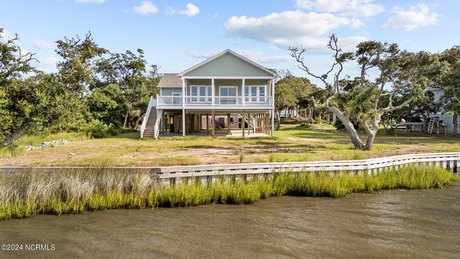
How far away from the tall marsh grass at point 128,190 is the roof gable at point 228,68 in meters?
18.1

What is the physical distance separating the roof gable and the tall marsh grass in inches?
713

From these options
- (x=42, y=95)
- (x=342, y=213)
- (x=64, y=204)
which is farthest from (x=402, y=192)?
(x=42, y=95)

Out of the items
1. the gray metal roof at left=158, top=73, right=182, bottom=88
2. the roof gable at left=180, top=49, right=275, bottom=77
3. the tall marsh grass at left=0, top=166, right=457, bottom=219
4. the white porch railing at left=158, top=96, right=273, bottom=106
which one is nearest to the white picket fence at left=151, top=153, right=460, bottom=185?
the tall marsh grass at left=0, top=166, right=457, bottom=219

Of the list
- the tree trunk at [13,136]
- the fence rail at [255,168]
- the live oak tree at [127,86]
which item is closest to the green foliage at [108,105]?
the live oak tree at [127,86]

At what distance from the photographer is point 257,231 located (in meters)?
8.47

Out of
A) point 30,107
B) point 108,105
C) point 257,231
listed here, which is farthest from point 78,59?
point 257,231

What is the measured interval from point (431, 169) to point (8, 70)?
67.9 feet

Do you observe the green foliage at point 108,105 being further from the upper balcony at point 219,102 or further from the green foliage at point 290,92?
the green foliage at point 290,92

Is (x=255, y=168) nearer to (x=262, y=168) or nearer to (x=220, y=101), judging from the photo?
(x=262, y=168)

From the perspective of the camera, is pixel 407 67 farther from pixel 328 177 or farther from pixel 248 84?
pixel 328 177

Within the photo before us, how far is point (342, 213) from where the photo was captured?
9.94 meters

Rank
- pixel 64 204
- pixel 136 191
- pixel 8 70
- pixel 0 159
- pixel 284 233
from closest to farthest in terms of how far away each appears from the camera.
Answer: pixel 284 233 < pixel 64 204 < pixel 136 191 < pixel 0 159 < pixel 8 70

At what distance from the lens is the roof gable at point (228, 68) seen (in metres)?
29.3

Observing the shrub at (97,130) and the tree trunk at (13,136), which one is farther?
the shrub at (97,130)
